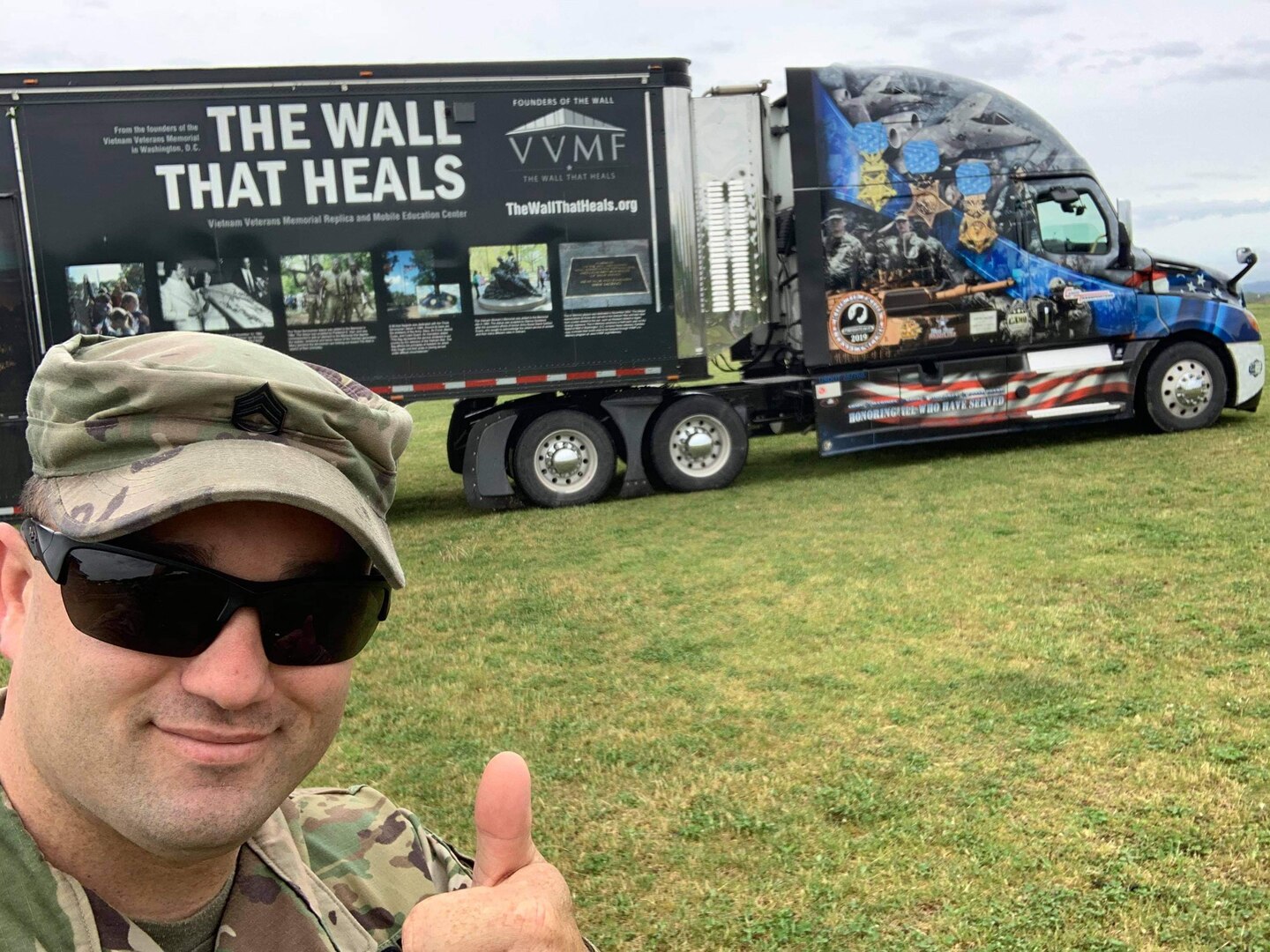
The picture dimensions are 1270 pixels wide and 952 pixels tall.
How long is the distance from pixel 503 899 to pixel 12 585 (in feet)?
2.21

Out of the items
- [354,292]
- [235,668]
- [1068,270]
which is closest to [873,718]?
[235,668]

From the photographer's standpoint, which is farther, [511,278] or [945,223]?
[945,223]

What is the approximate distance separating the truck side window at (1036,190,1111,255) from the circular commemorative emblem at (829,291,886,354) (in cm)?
175

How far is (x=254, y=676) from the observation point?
3.81ft

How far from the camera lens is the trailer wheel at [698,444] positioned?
386 inches

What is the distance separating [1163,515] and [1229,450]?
9.77ft

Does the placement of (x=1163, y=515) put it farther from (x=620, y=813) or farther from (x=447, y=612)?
(x=620, y=813)

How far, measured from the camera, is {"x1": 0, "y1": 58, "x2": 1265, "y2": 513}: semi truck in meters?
8.38

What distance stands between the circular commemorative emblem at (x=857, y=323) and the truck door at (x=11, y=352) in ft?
21.6

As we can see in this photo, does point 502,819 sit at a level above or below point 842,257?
below

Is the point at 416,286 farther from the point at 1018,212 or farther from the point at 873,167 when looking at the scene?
the point at 1018,212

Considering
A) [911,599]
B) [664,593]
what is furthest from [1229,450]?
[664,593]

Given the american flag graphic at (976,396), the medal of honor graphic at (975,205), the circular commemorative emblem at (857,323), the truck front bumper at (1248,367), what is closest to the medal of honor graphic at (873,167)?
the medal of honor graphic at (975,205)

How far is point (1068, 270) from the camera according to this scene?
10.3m
